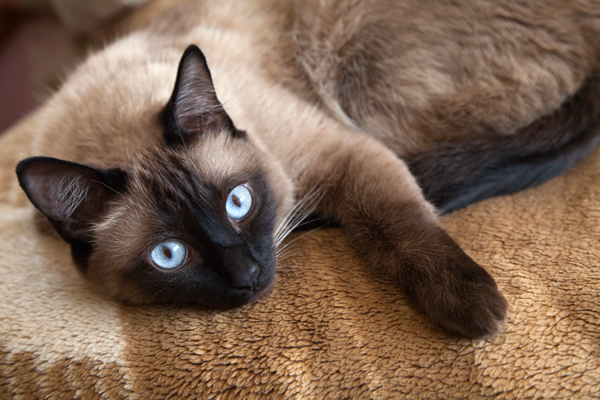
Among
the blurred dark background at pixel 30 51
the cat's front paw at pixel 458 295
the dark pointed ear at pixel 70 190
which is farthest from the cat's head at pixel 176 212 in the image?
the blurred dark background at pixel 30 51

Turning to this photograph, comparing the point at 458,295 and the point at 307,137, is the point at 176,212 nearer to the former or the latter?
the point at 307,137

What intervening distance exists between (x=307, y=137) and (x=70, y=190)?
0.78 metres

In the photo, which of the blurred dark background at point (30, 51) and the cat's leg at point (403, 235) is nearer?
the cat's leg at point (403, 235)

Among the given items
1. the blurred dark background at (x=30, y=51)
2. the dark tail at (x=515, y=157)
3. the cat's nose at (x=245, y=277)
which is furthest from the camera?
the blurred dark background at (x=30, y=51)

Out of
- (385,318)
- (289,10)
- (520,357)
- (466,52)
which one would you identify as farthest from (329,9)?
(520,357)

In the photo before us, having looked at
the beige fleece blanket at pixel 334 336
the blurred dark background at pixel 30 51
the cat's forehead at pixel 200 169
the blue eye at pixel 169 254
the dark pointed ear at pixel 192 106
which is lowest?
the beige fleece blanket at pixel 334 336

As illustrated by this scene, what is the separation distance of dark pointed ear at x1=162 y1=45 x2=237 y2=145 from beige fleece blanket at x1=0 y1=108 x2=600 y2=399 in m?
0.47

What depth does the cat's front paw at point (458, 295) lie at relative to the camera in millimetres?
866

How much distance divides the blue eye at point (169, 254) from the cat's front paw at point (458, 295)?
59 cm

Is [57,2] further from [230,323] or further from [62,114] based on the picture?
[230,323]

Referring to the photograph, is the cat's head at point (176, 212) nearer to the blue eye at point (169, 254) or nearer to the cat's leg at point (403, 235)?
the blue eye at point (169, 254)

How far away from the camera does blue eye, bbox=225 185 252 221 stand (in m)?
1.07

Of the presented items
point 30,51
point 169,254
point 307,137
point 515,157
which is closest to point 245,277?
point 169,254

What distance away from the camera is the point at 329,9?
5.10ft
